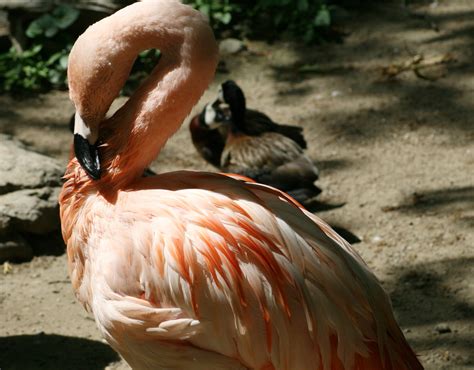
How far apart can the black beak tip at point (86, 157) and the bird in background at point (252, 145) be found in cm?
253

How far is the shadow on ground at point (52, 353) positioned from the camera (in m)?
4.28

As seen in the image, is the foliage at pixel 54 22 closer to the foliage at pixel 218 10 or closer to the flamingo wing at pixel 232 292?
the foliage at pixel 218 10

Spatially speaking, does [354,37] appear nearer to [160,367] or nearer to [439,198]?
[439,198]

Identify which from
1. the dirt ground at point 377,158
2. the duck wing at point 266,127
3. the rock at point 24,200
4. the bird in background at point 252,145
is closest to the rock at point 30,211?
the rock at point 24,200

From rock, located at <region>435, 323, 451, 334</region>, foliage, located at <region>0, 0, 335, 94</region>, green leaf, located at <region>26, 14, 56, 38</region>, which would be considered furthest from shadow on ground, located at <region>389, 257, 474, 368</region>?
green leaf, located at <region>26, 14, 56, 38</region>

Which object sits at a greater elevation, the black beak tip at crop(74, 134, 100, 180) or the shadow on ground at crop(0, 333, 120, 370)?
the black beak tip at crop(74, 134, 100, 180)

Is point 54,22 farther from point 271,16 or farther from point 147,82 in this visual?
point 147,82

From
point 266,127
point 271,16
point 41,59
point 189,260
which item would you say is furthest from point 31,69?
point 189,260

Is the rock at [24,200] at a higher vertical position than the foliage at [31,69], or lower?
higher

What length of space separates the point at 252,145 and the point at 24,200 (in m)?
1.76

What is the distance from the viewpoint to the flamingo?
10.3 feet

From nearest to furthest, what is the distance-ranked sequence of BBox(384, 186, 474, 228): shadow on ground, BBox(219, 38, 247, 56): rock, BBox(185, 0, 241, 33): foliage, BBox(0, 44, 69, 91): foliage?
BBox(384, 186, 474, 228): shadow on ground → BBox(0, 44, 69, 91): foliage → BBox(219, 38, 247, 56): rock → BBox(185, 0, 241, 33): foliage

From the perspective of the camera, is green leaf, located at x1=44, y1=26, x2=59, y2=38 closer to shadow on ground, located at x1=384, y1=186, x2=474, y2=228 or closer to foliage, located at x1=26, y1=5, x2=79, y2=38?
foliage, located at x1=26, y1=5, x2=79, y2=38

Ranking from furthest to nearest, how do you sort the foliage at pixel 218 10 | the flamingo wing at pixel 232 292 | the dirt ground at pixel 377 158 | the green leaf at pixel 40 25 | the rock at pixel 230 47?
the foliage at pixel 218 10 < the rock at pixel 230 47 < the green leaf at pixel 40 25 < the dirt ground at pixel 377 158 < the flamingo wing at pixel 232 292
